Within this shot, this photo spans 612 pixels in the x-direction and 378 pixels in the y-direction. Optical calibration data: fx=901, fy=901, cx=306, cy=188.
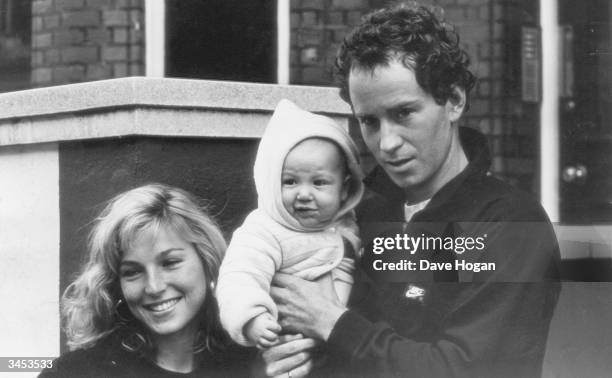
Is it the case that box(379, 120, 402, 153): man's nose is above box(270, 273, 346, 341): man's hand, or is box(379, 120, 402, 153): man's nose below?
above

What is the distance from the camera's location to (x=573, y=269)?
8.80 ft

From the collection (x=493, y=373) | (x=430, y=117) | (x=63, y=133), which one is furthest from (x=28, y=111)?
(x=493, y=373)

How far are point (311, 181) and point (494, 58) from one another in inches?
31.5

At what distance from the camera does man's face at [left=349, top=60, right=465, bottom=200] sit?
244cm

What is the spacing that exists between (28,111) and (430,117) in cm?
130

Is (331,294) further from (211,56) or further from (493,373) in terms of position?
(211,56)

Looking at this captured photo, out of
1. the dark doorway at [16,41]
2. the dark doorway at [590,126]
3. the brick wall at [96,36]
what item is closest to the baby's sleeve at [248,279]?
the brick wall at [96,36]

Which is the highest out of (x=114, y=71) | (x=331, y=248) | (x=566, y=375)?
(x=114, y=71)

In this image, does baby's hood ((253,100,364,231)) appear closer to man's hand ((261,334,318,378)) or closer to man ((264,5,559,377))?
man ((264,5,559,377))

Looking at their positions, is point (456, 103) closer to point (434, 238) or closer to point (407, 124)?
point (407, 124)

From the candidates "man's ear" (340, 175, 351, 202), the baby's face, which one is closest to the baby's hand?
the baby's face

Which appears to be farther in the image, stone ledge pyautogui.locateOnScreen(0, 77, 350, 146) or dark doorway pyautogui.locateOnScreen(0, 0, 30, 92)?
dark doorway pyautogui.locateOnScreen(0, 0, 30, 92)

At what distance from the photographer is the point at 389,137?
2.48 meters

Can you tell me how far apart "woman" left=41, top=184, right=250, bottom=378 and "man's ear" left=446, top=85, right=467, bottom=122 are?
0.77 meters
